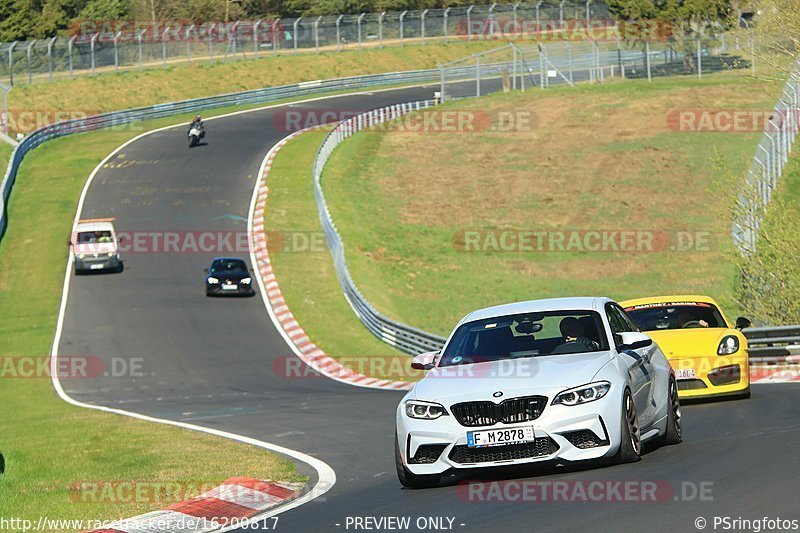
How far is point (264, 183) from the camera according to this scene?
5159cm

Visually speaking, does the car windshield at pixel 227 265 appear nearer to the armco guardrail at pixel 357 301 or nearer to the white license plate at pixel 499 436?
the armco guardrail at pixel 357 301

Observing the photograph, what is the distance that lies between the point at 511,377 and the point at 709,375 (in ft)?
22.0

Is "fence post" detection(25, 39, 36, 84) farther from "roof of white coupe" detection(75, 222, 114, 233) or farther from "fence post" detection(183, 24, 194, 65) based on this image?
"roof of white coupe" detection(75, 222, 114, 233)

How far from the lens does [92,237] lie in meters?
41.1

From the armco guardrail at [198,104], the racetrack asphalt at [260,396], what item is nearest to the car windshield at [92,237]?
the racetrack asphalt at [260,396]

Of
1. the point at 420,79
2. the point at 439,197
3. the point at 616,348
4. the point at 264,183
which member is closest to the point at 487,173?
the point at 439,197

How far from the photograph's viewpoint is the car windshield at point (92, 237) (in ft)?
134

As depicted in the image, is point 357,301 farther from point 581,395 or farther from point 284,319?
point 581,395

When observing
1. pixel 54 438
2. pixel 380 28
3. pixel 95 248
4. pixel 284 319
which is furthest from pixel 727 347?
pixel 380 28

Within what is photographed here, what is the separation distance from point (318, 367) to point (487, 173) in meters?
25.3

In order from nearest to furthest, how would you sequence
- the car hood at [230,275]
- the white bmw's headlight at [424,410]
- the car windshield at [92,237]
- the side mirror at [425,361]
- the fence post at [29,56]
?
the white bmw's headlight at [424,410] → the side mirror at [425,361] → the car hood at [230,275] → the car windshield at [92,237] → the fence post at [29,56]

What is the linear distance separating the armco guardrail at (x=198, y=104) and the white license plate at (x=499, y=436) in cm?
3817

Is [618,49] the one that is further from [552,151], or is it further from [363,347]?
[363,347]

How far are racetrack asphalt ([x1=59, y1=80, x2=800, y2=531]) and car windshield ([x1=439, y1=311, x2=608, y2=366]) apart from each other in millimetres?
1045
